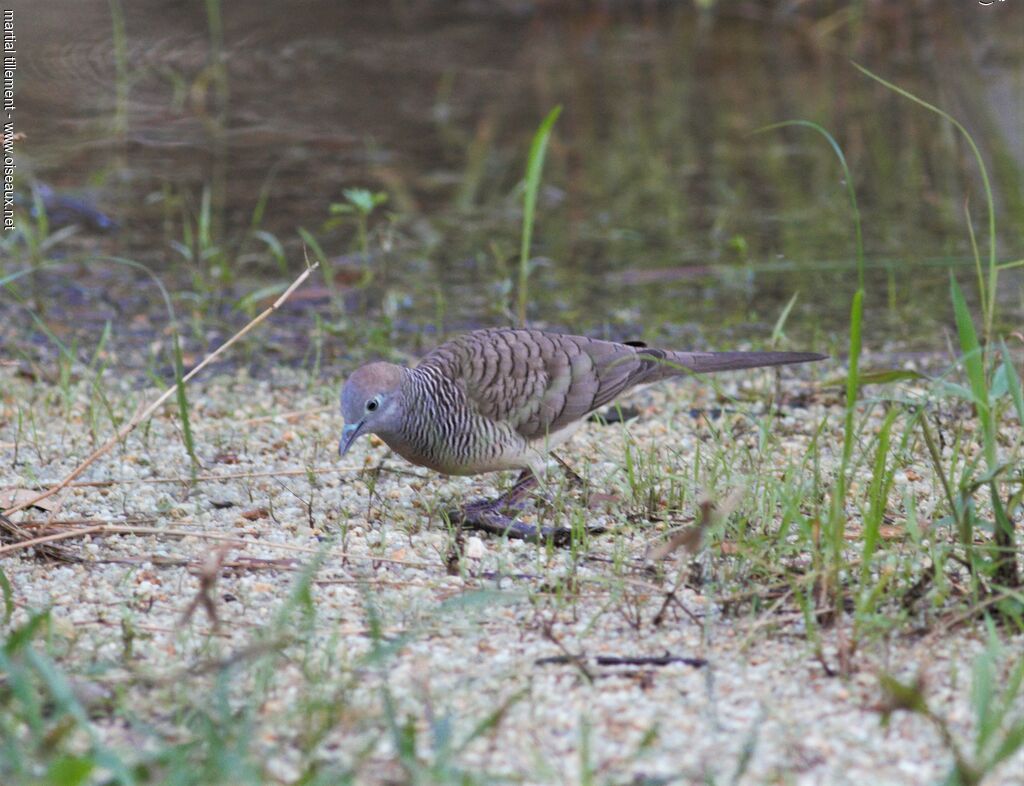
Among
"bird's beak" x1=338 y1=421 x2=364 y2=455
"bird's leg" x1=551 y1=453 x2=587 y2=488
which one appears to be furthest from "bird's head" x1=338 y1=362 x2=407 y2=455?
"bird's leg" x1=551 y1=453 x2=587 y2=488

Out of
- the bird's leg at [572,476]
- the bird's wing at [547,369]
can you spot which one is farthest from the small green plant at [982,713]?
the bird's wing at [547,369]

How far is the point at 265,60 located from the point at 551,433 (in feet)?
24.6

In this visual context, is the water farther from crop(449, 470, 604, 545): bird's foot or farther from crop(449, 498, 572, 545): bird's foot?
crop(449, 498, 572, 545): bird's foot

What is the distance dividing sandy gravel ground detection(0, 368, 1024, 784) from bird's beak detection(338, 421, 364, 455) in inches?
6.6

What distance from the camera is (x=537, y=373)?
4.44 metres

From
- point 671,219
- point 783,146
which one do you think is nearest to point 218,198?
point 671,219

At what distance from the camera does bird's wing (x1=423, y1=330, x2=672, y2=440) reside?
14.2 ft

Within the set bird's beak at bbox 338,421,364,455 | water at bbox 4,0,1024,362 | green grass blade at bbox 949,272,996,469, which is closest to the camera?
green grass blade at bbox 949,272,996,469

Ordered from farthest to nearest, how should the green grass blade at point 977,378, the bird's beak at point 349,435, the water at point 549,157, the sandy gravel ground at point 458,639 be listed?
1. the water at point 549,157
2. the bird's beak at point 349,435
3. the green grass blade at point 977,378
4. the sandy gravel ground at point 458,639

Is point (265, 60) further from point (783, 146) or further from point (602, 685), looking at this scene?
point (602, 685)

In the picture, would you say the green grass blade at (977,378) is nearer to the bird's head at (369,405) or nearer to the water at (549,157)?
the bird's head at (369,405)

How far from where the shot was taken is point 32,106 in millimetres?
9320

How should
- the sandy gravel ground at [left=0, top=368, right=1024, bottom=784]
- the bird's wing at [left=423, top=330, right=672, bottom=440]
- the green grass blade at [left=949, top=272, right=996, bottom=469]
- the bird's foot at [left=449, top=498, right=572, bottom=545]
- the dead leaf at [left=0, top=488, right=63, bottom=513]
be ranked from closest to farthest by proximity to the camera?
the sandy gravel ground at [left=0, top=368, right=1024, bottom=784] → the green grass blade at [left=949, top=272, right=996, bottom=469] → the bird's foot at [left=449, top=498, right=572, bottom=545] → the dead leaf at [left=0, top=488, right=63, bottom=513] → the bird's wing at [left=423, top=330, right=672, bottom=440]

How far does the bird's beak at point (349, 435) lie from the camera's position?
406 centimetres
